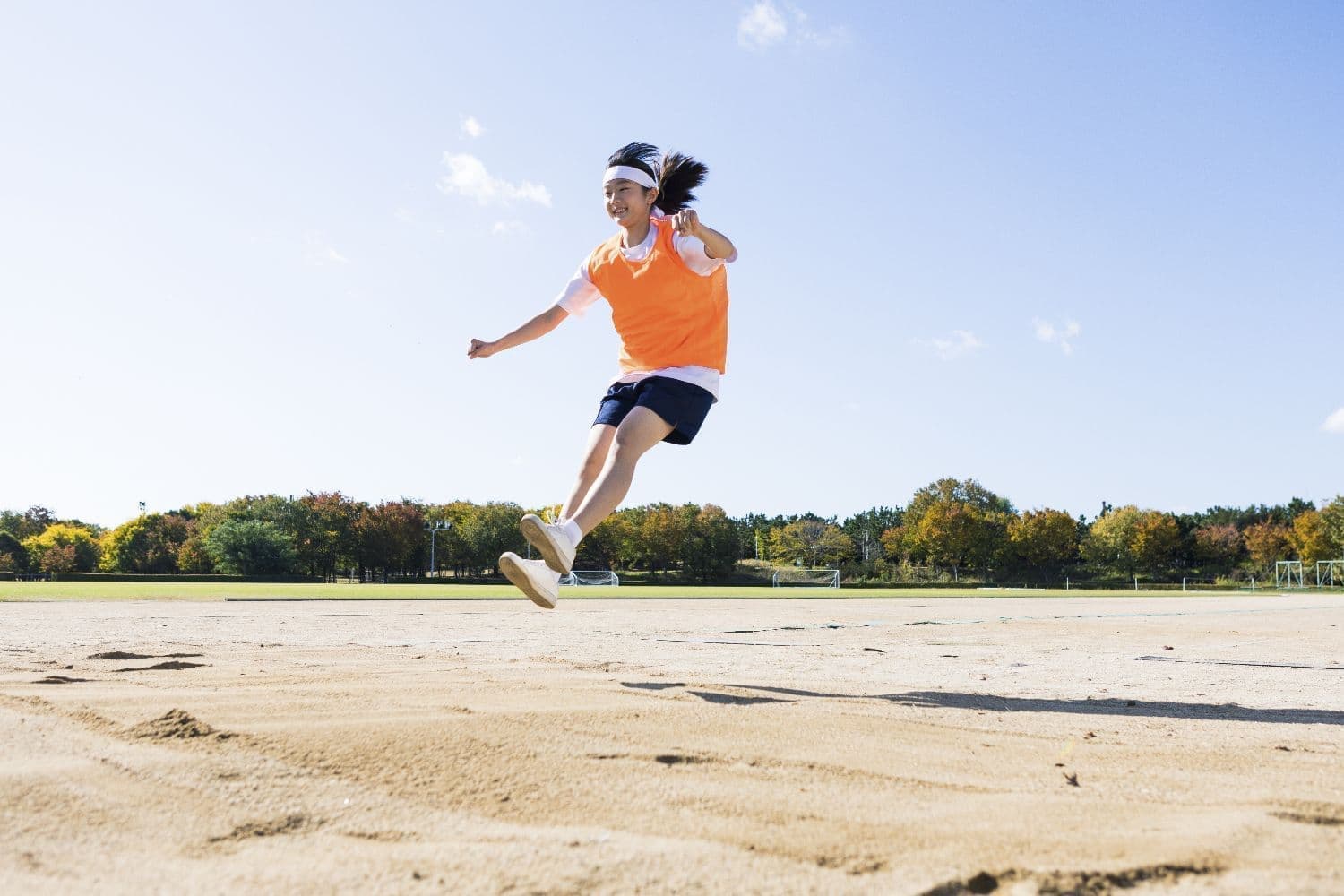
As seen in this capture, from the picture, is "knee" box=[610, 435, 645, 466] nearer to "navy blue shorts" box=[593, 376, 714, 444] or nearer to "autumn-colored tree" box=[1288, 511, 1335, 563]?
"navy blue shorts" box=[593, 376, 714, 444]

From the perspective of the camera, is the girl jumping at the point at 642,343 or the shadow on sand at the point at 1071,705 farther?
the girl jumping at the point at 642,343

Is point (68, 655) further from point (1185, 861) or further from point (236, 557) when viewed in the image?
point (236, 557)

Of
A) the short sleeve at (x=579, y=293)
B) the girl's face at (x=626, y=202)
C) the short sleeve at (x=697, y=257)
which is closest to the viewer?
the short sleeve at (x=697, y=257)

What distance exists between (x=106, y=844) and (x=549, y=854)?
0.62 metres

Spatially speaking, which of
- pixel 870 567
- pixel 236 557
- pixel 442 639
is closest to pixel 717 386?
pixel 442 639

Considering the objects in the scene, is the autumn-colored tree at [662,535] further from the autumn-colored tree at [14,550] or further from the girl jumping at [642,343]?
the girl jumping at [642,343]

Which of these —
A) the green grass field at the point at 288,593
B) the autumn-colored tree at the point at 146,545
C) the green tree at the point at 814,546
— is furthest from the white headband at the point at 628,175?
the green tree at the point at 814,546

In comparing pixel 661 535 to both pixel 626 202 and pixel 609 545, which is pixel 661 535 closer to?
pixel 609 545

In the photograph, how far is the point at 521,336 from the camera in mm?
5156

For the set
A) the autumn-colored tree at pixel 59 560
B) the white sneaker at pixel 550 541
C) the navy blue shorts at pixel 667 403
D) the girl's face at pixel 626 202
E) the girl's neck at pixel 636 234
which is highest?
the girl's face at pixel 626 202

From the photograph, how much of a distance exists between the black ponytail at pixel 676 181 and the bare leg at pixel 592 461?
4.29ft

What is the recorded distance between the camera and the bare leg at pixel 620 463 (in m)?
4.18

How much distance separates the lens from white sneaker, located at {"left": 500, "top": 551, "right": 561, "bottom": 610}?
3.96 m

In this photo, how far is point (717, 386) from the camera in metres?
4.58
